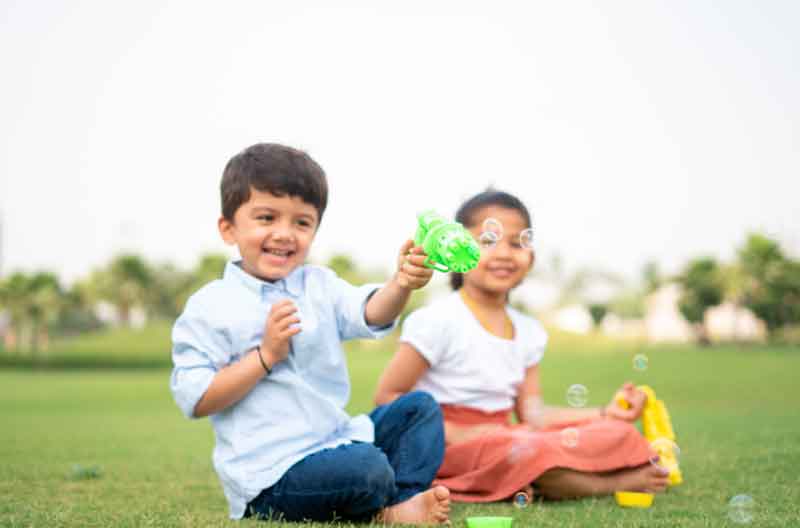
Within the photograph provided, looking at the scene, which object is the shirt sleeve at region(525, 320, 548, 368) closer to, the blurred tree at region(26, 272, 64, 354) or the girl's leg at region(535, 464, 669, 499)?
the girl's leg at region(535, 464, 669, 499)

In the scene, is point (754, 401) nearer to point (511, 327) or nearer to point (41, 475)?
point (511, 327)

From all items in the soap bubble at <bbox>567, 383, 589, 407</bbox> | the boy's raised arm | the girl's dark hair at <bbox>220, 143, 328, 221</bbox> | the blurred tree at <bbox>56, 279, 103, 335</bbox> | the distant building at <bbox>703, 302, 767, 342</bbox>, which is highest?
the girl's dark hair at <bbox>220, 143, 328, 221</bbox>

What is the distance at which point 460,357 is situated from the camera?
3900mm

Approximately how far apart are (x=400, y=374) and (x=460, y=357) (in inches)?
12.2

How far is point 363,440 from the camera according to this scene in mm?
2979

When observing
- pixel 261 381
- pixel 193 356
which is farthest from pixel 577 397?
pixel 193 356

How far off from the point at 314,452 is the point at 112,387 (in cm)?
1730

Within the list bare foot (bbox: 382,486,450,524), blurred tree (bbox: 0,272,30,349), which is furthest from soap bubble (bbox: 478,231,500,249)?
blurred tree (bbox: 0,272,30,349)

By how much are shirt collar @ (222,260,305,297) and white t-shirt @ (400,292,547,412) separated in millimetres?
918

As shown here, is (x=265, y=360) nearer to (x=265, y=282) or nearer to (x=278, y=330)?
(x=278, y=330)

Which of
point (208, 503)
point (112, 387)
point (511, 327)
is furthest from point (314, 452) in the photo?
point (112, 387)

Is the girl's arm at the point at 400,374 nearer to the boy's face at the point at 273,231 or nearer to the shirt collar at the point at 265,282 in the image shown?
the shirt collar at the point at 265,282

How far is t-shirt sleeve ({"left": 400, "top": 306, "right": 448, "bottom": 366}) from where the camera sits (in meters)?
3.82

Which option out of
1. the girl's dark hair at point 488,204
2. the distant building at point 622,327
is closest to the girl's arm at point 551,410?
the girl's dark hair at point 488,204
